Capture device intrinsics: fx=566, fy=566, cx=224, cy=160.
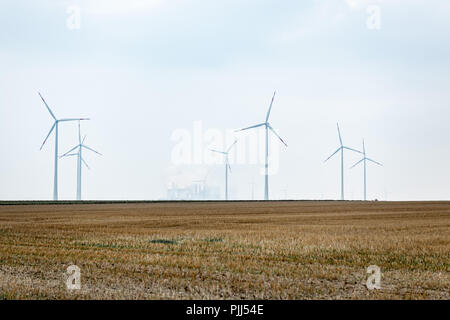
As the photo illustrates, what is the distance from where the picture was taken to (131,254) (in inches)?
958

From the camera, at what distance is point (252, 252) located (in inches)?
989

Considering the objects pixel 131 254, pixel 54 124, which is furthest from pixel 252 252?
pixel 54 124
